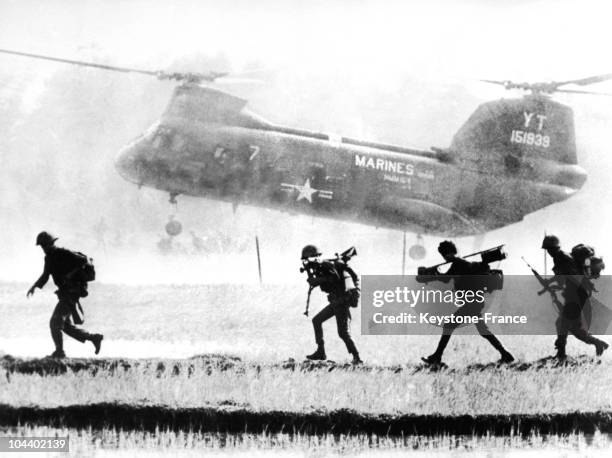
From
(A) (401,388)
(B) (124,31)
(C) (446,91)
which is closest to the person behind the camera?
(A) (401,388)

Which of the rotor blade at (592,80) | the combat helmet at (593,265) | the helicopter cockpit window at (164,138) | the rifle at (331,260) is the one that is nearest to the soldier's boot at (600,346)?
the combat helmet at (593,265)

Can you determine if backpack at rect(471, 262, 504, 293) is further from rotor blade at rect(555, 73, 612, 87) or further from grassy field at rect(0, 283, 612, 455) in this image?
rotor blade at rect(555, 73, 612, 87)

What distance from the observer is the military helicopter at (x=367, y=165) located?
1009cm

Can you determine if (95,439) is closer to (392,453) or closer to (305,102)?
(392,453)

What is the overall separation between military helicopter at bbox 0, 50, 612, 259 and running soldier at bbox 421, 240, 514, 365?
297cm

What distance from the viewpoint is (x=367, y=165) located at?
34.1 feet

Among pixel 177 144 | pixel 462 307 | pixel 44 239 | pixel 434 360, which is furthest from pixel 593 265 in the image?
pixel 177 144

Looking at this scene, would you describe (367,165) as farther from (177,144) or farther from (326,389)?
(326,389)

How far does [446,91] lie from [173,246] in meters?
4.07

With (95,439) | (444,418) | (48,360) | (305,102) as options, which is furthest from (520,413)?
(305,102)

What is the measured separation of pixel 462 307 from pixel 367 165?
337cm

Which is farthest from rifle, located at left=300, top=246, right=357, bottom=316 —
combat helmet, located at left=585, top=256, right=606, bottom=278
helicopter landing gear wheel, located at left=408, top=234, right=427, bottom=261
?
helicopter landing gear wheel, located at left=408, top=234, right=427, bottom=261

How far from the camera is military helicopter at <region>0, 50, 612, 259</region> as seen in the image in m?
10.1

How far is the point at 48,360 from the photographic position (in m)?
7.15
